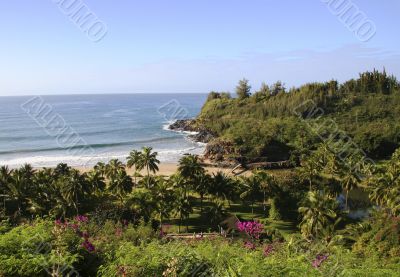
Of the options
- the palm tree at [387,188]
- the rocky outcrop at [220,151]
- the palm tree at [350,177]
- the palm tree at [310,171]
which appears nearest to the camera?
the palm tree at [387,188]

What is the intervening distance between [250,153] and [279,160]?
21.1ft

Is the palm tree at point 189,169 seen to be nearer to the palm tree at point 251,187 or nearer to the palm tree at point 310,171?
the palm tree at point 251,187

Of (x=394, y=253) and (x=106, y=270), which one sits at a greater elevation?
(x=106, y=270)

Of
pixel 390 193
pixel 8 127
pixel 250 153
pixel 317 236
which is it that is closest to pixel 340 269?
pixel 317 236

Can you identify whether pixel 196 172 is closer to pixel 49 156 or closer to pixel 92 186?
pixel 92 186

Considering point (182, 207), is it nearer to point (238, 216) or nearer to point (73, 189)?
point (238, 216)

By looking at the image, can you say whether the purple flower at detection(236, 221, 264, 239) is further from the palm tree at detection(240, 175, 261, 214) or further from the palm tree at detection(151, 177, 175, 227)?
the palm tree at detection(240, 175, 261, 214)

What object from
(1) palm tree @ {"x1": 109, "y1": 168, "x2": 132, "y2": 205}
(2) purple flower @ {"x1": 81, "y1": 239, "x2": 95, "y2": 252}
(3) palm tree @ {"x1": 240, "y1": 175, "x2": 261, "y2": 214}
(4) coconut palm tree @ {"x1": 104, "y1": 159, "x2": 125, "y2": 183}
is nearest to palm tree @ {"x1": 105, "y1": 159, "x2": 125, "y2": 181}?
(4) coconut palm tree @ {"x1": 104, "y1": 159, "x2": 125, "y2": 183}

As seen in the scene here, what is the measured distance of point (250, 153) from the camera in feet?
250

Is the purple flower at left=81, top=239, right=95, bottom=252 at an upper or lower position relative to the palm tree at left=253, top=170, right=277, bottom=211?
upper

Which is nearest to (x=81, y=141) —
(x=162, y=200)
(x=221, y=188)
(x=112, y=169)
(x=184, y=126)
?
(x=184, y=126)

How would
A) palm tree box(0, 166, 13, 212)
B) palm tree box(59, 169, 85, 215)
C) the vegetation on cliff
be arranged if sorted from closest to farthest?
1. palm tree box(59, 169, 85, 215)
2. palm tree box(0, 166, 13, 212)
3. the vegetation on cliff

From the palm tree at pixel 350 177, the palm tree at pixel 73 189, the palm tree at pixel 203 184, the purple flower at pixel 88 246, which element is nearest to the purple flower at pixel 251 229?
the palm tree at pixel 203 184

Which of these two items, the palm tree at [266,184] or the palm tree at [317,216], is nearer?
the palm tree at [317,216]
